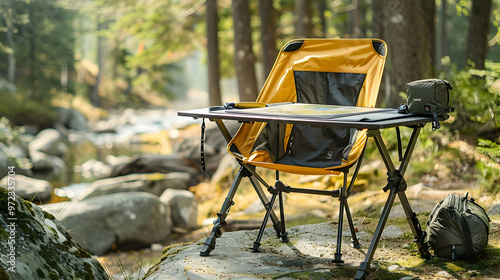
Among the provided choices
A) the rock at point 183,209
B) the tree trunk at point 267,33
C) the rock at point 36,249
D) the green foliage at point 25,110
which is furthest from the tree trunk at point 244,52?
the green foliage at point 25,110

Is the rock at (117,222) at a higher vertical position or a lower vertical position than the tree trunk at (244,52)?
lower

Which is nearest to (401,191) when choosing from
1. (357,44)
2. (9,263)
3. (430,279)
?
(430,279)

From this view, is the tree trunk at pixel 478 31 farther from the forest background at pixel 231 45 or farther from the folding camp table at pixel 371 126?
the folding camp table at pixel 371 126

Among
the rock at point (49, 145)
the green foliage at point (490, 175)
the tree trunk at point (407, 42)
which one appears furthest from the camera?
the rock at point (49, 145)

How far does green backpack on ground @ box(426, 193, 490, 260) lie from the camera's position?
8.53 ft

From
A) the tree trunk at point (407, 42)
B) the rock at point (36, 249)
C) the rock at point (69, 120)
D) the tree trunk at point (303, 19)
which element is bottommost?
the rock at point (69, 120)

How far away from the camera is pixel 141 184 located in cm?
742

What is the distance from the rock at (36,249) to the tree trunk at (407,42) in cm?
434

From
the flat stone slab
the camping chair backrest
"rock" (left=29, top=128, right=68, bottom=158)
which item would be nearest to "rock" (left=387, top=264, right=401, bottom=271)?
the flat stone slab

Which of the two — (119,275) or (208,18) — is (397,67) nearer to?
(119,275)

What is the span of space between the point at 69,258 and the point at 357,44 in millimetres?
2210

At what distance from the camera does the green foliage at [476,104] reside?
4512 mm

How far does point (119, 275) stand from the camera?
4.38 meters

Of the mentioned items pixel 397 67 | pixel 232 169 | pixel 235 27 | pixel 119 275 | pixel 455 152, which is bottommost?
pixel 119 275
